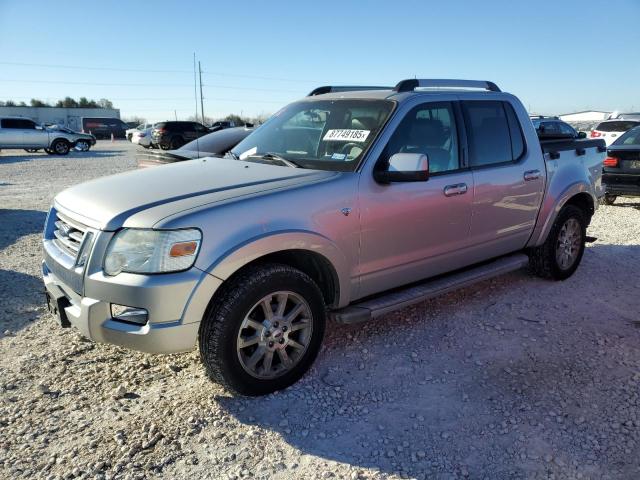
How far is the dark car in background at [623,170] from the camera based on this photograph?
933cm

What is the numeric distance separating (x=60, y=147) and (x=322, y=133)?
83.8 feet

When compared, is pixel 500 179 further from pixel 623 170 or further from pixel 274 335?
pixel 623 170

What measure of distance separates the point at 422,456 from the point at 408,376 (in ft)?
2.80

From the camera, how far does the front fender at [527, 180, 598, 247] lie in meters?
5.05

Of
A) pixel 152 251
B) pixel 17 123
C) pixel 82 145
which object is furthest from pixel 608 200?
pixel 82 145

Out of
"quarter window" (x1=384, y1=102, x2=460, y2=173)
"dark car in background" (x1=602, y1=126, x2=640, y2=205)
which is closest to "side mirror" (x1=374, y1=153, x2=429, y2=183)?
"quarter window" (x1=384, y1=102, x2=460, y2=173)

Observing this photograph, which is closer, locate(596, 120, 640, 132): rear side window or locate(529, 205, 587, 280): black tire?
locate(529, 205, 587, 280): black tire

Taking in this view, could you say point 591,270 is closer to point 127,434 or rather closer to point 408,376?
point 408,376

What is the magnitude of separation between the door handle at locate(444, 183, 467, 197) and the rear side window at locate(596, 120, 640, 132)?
14714 millimetres

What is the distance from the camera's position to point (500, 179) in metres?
4.46

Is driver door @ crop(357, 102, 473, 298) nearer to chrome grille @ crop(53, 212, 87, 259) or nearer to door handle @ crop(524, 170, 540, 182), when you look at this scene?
door handle @ crop(524, 170, 540, 182)

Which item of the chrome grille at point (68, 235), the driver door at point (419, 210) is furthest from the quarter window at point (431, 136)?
the chrome grille at point (68, 235)

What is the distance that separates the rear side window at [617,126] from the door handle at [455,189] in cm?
1471

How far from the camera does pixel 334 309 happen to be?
3.62 meters
